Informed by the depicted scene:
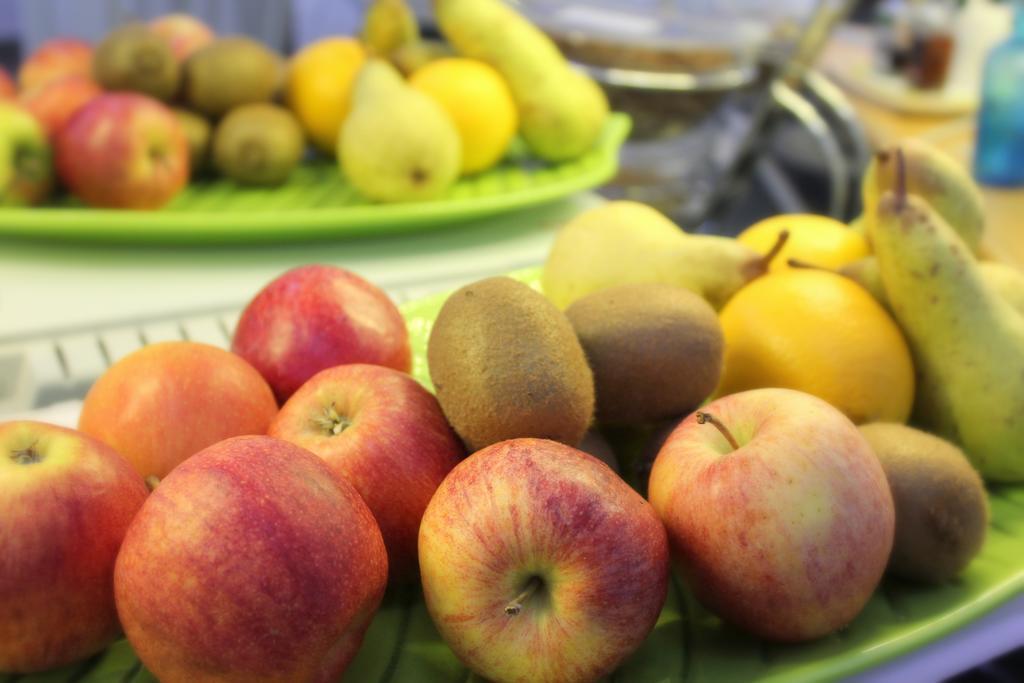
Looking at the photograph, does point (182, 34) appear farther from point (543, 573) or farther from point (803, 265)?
point (543, 573)

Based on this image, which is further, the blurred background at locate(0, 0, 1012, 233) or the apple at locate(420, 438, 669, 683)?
the blurred background at locate(0, 0, 1012, 233)

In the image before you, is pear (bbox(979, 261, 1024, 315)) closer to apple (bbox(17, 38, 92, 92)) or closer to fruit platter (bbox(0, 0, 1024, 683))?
fruit platter (bbox(0, 0, 1024, 683))

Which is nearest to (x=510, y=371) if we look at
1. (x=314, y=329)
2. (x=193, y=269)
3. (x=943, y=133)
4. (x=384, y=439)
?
(x=384, y=439)

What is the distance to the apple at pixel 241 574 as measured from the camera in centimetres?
37

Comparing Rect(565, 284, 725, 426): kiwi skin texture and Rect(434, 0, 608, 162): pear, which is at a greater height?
Rect(565, 284, 725, 426): kiwi skin texture

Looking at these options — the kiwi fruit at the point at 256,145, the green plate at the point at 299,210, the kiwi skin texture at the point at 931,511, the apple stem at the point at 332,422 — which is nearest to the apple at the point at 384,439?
the apple stem at the point at 332,422

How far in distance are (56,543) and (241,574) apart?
86 millimetres

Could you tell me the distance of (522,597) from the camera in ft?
1.28

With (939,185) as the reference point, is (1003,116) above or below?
below

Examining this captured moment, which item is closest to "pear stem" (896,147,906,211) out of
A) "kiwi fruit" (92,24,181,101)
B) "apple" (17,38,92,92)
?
"kiwi fruit" (92,24,181,101)

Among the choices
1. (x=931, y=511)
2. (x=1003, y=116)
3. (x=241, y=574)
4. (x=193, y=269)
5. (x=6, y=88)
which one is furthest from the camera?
(x=1003, y=116)

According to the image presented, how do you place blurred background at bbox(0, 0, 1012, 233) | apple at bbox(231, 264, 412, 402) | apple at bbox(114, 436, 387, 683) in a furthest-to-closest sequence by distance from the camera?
blurred background at bbox(0, 0, 1012, 233)
apple at bbox(231, 264, 412, 402)
apple at bbox(114, 436, 387, 683)

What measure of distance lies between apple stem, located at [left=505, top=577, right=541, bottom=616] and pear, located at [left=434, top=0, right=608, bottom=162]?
82 centimetres

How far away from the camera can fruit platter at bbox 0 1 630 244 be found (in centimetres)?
95
